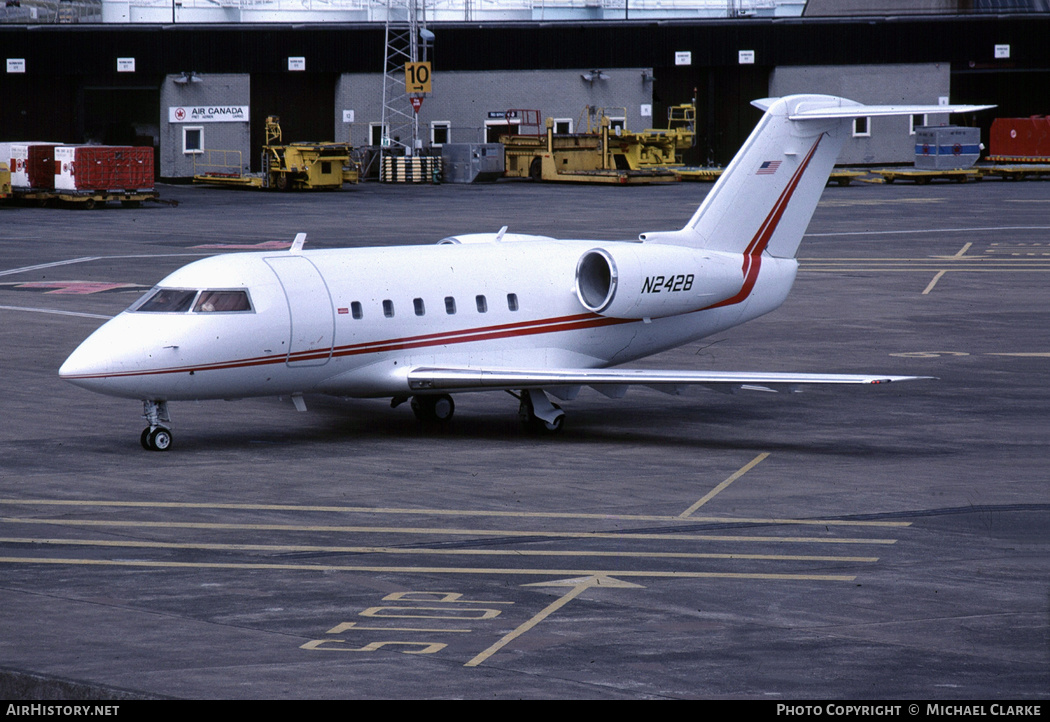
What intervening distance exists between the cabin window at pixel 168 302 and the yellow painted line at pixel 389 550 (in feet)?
17.6

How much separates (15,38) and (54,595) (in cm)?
7373

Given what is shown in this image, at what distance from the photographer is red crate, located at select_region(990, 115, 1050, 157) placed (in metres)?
87.6

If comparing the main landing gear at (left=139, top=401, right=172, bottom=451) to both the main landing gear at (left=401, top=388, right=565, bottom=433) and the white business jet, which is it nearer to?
the white business jet

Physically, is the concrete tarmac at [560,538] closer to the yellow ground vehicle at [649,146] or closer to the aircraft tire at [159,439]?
the aircraft tire at [159,439]

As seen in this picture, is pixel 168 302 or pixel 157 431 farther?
pixel 157 431

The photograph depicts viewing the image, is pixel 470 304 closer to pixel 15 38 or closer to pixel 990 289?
pixel 990 289

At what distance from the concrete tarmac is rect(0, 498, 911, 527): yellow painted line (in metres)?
0.07

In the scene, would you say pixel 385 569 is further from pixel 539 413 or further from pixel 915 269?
pixel 915 269

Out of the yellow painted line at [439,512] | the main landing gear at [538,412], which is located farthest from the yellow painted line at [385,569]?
the main landing gear at [538,412]

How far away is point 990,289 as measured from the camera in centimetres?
4303

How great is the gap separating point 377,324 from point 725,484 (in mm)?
6115

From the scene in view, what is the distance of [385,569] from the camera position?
650 inches

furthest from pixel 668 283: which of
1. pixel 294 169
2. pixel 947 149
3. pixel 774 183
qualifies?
pixel 947 149

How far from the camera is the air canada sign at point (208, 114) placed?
3396 inches
